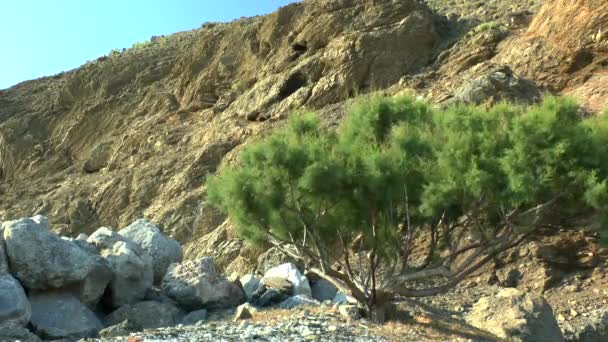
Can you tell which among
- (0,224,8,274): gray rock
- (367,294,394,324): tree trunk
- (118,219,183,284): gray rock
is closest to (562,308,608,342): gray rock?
(367,294,394,324): tree trunk

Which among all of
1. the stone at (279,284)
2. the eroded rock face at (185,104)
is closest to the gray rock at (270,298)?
the stone at (279,284)

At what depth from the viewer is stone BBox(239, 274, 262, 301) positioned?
62.2 feet

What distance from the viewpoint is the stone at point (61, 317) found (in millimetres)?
14470

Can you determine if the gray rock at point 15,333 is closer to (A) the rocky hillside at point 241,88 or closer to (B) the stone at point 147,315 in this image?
(B) the stone at point 147,315

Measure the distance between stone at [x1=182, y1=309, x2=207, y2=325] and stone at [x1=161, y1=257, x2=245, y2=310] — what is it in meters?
0.43

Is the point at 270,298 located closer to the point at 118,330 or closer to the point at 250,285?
the point at 250,285

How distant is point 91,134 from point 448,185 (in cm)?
3131

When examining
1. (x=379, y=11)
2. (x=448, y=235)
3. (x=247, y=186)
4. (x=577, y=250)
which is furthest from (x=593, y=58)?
(x=247, y=186)

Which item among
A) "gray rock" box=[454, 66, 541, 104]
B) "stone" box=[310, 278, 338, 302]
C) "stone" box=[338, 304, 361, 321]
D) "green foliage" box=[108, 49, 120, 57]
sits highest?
"green foliage" box=[108, 49, 120, 57]

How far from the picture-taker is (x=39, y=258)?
50.6ft

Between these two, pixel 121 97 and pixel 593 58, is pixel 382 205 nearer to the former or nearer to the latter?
pixel 593 58

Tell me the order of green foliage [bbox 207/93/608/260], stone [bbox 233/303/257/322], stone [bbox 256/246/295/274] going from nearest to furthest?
1. green foliage [bbox 207/93/608/260]
2. stone [bbox 233/303/257/322]
3. stone [bbox 256/246/295/274]

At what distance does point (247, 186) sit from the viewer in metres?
13.6

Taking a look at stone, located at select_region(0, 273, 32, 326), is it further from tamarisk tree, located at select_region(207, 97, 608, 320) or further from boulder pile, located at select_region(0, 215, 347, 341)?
tamarisk tree, located at select_region(207, 97, 608, 320)
